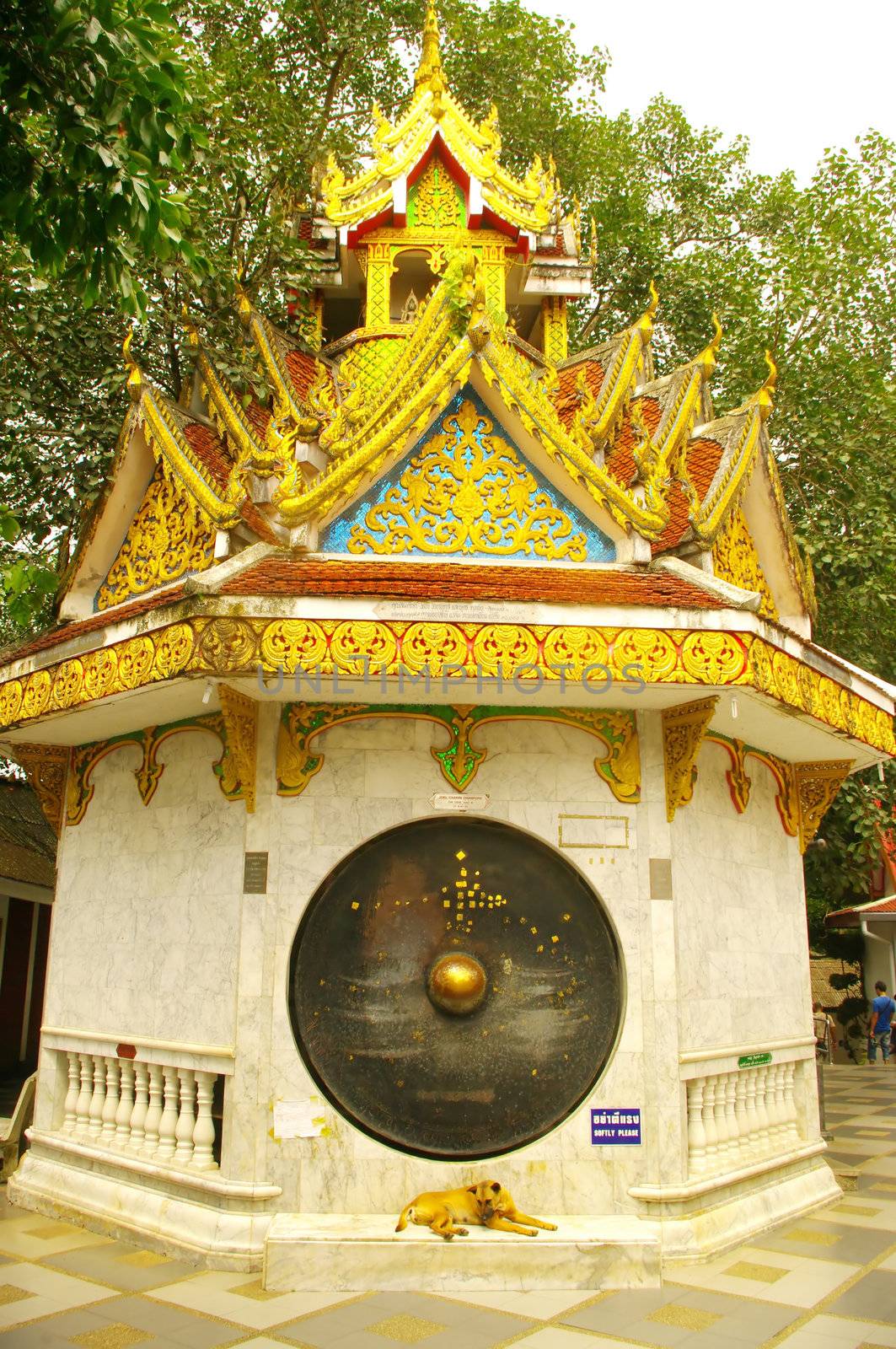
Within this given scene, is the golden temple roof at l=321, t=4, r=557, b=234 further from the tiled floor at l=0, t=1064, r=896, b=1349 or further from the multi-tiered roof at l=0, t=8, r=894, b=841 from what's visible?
the tiled floor at l=0, t=1064, r=896, b=1349

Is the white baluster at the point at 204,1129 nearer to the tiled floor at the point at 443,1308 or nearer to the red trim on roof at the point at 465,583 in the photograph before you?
the tiled floor at the point at 443,1308

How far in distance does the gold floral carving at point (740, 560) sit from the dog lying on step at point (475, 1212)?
475 cm

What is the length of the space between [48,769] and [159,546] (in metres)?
2.24

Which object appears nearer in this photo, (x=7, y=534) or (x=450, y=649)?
(x=7, y=534)

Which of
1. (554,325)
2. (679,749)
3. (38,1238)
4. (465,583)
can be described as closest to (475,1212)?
(38,1238)

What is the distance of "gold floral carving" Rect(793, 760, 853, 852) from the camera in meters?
9.40

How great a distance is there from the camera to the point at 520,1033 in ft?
23.1

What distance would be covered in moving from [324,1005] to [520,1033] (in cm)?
134

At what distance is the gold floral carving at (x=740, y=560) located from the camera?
853 centimetres

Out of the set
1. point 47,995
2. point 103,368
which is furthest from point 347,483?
point 103,368

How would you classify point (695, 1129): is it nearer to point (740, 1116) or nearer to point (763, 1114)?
point (740, 1116)

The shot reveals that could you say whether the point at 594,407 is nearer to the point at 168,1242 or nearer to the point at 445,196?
the point at 445,196

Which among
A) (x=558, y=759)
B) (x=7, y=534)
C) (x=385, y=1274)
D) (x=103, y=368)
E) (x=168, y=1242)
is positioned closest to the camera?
(x=7, y=534)

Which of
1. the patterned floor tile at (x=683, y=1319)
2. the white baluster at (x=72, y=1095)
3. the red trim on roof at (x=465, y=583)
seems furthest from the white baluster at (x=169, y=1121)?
the red trim on roof at (x=465, y=583)
